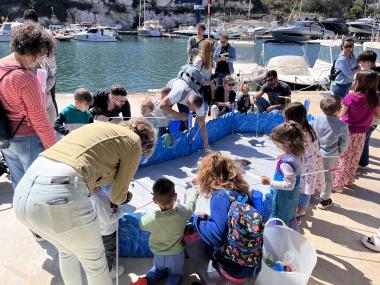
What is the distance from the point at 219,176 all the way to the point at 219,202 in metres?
0.21

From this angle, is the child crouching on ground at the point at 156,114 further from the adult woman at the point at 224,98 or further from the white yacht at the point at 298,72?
the white yacht at the point at 298,72

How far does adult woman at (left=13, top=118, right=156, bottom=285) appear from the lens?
1.79 m

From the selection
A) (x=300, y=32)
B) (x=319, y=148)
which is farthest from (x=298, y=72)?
(x=300, y=32)

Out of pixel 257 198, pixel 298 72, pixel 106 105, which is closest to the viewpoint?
pixel 257 198

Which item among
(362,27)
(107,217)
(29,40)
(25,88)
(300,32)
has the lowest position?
(107,217)

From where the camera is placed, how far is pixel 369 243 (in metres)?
3.32

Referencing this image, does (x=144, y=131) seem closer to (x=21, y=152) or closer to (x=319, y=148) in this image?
(x=21, y=152)

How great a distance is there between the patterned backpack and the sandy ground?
0.74 meters

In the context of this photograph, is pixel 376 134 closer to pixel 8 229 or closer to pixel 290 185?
pixel 290 185

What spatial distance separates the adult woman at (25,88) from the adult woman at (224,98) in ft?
13.7

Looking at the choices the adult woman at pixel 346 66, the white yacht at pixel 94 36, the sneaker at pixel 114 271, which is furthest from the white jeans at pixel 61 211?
the white yacht at pixel 94 36

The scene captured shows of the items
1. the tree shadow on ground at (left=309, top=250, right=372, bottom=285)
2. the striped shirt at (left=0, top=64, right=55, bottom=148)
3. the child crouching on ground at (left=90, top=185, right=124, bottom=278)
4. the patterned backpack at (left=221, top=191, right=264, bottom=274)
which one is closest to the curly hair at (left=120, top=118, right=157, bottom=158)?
the child crouching on ground at (left=90, top=185, right=124, bottom=278)

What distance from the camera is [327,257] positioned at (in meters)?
3.18

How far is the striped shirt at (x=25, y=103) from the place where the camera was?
8.09ft
